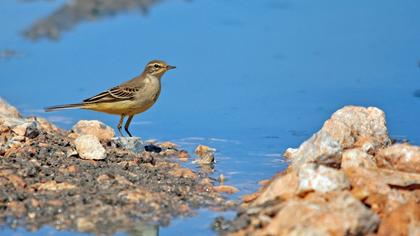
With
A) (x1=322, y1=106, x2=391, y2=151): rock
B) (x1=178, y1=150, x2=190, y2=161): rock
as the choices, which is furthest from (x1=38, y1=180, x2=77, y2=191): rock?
(x1=322, y1=106, x2=391, y2=151): rock

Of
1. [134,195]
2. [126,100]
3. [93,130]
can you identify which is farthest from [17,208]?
[126,100]

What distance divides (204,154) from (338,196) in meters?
3.46

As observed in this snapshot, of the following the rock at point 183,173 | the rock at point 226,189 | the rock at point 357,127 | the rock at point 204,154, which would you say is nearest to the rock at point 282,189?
the rock at point 226,189

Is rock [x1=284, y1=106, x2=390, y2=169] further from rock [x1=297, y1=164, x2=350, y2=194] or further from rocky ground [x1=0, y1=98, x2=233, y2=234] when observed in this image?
rock [x1=297, y1=164, x2=350, y2=194]

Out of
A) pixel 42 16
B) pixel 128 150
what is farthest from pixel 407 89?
pixel 42 16

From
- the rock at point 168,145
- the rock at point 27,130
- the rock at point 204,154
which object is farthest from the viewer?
the rock at point 168,145

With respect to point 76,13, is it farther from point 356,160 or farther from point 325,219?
point 325,219

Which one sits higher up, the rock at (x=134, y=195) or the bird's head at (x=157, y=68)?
the bird's head at (x=157, y=68)

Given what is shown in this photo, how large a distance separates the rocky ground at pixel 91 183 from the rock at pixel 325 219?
4.12ft

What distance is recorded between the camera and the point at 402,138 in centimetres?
1133

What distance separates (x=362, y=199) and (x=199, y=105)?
213 inches

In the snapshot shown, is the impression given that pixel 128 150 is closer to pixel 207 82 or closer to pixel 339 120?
pixel 339 120

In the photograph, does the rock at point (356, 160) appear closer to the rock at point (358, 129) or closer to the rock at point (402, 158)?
the rock at point (402, 158)

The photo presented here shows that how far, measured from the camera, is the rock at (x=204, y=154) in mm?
10538
